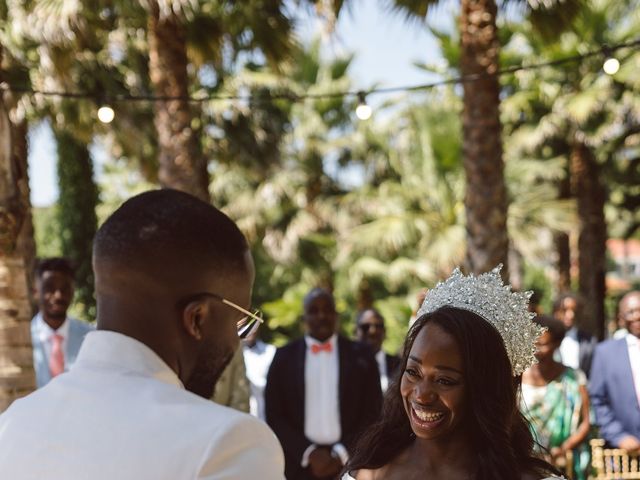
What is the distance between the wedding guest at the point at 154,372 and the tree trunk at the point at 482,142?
7894mm

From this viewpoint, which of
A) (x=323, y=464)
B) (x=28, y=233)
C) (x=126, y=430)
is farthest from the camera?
(x=28, y=233)

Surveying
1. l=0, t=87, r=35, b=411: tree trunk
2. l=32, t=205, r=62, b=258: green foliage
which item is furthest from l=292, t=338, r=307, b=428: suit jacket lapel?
l=32, t=205, r=62, b=258: green foliage

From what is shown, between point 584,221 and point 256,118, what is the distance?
762cm

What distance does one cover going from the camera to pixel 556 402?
6676 mm

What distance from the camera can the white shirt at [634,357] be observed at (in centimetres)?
739

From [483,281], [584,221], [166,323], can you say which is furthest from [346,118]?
[166,323]

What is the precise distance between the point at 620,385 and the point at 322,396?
7.94ft

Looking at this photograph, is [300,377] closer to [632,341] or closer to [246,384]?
[246,384]

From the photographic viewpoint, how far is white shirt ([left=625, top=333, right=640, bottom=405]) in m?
7.39

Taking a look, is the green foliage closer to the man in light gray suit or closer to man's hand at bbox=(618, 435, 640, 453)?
the man in light gray suit

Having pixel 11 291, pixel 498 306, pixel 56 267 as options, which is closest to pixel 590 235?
pixel 56 267

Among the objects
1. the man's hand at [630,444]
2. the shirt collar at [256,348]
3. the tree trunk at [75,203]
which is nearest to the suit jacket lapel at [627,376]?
the man's hand at [630,444]

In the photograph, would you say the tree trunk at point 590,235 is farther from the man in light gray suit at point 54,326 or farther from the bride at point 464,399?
the bride at point 464,399

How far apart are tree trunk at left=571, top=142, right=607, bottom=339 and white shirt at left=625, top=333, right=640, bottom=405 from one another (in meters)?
10.5
